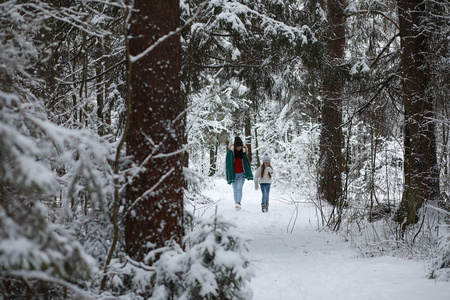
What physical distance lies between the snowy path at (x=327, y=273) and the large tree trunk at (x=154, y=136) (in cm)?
59

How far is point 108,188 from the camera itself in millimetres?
2621

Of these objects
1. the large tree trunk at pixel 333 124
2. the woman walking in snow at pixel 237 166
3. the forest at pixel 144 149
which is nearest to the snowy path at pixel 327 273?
the forest at pixel 144 149

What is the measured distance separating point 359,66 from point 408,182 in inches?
102

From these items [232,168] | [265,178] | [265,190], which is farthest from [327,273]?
[232,168]

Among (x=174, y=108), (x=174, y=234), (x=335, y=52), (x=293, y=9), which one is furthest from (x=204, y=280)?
(x=335, y=52)

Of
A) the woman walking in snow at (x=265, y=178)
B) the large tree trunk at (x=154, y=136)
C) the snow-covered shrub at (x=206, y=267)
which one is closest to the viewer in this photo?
the snow-covered shrub at (x=206, y=267)

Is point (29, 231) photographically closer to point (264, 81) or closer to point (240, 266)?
point (240, 266)

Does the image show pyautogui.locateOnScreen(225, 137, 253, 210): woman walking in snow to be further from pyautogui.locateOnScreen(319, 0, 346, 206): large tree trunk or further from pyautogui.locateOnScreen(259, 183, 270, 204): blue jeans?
pyautogui.locateOnScreen(319, 0, 346, 206): large tree trunk

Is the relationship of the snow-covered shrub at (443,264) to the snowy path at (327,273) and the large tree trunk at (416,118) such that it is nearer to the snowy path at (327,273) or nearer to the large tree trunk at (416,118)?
the snowy path at (327,273)

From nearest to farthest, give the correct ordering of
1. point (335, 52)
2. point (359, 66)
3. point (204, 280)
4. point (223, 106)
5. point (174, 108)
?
point (204, 280)
point (174, 108)
point (359, 66)
point (335, 52)
point (223, 106)

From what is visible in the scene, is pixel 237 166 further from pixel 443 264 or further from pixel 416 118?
pixel 443 264

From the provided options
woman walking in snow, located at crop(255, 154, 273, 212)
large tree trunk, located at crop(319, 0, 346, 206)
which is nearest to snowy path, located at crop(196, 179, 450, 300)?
large tree trunk, located at crop(319, 0, 346, 206)

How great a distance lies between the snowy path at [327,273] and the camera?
3.48m

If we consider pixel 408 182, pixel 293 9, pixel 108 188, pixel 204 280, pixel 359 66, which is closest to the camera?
pixel 204 280
